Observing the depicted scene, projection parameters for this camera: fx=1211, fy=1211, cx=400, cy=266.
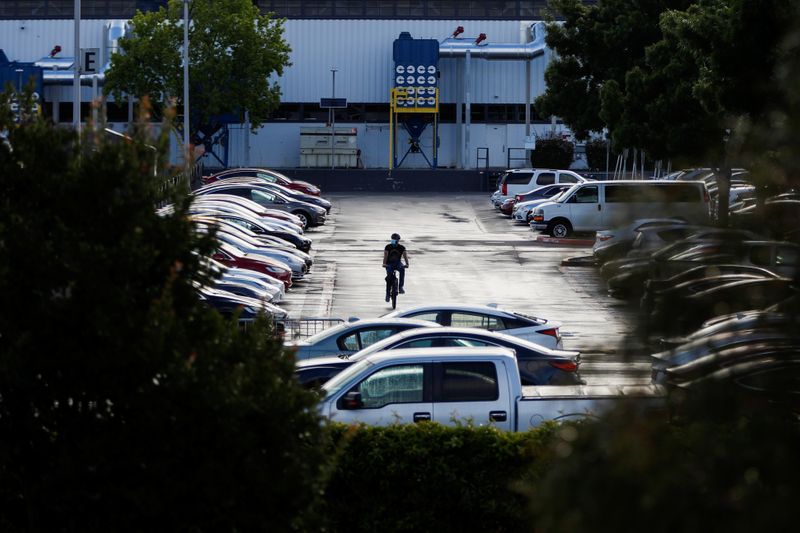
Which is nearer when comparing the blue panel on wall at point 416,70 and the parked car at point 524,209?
the parked car at point 524,209

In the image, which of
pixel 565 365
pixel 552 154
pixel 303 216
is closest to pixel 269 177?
pixel 303 216

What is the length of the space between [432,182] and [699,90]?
3874cm

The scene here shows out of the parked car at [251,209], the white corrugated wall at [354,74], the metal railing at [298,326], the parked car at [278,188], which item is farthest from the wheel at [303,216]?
the white corrugated wall at [354,74]

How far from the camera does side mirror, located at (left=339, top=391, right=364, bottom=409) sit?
12797 millimetres

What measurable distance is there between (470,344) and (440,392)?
2705 millimetres

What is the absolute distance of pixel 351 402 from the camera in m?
12.8

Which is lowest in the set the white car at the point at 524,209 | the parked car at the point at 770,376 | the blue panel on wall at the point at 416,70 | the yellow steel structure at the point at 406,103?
the white car at the point at 524,209

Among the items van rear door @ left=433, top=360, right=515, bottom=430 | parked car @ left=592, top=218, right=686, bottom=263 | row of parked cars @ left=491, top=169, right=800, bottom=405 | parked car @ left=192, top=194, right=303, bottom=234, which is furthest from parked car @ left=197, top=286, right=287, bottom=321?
row of parked cars @ left=491, top=169, right=800, bottom=405

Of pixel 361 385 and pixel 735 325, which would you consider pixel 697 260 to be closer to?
pixel 735 325

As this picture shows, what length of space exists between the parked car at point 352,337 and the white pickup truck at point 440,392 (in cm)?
367

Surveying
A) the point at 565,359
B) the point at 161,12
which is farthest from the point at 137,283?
the point at 161,12

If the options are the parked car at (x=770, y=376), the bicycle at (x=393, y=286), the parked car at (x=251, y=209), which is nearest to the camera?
the parked car at (x=770, y=376)

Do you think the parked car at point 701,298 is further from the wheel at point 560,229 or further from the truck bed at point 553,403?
the wheel at point 560,229

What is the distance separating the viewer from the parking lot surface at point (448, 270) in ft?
86.7
